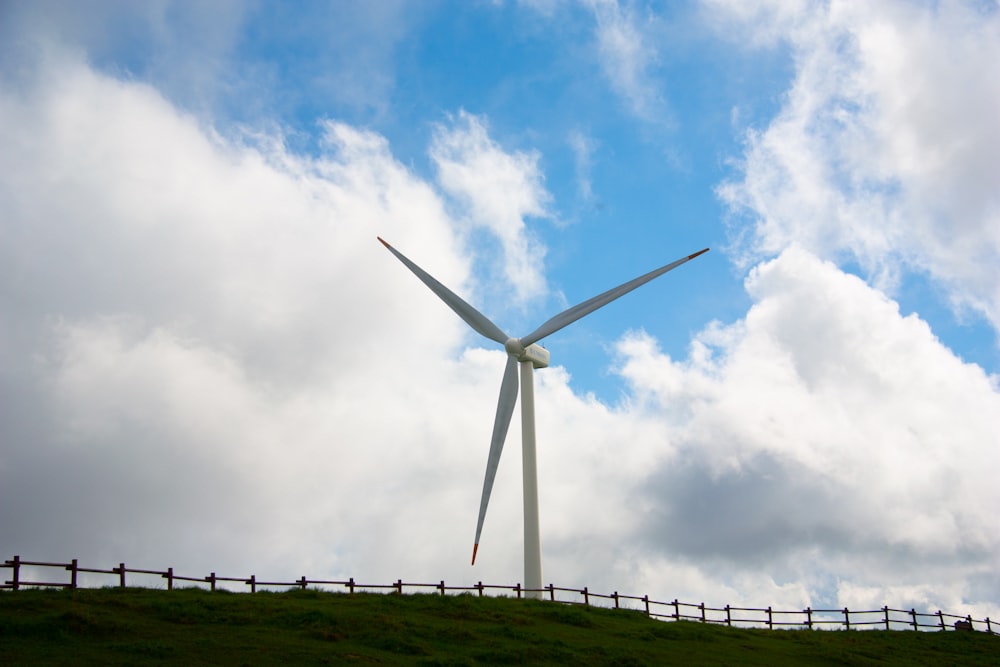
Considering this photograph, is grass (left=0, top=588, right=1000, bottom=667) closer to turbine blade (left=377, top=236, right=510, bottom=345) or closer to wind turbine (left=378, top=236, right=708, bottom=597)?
wind turbine (left=378, top=236, right=708, bottom=597)

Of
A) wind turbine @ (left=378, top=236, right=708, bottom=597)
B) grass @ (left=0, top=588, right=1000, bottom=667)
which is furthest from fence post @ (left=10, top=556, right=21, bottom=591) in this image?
wind turbine @ (left=378, top=236, right=708, bottom=597)

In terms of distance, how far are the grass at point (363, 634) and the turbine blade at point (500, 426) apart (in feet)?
25.1

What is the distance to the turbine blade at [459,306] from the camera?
62.3 m

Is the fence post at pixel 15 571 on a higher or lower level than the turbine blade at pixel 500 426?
lower

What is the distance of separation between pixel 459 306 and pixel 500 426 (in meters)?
8.93

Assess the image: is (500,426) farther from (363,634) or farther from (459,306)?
(363,634)

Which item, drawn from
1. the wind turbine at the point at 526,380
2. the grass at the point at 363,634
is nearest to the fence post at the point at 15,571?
the grass at the point at 363,634

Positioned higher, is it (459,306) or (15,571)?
(459,306)

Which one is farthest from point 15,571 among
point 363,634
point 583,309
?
point 583,309

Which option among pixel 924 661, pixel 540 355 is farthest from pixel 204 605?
pixel 924 661

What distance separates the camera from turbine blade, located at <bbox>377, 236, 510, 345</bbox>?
204ft

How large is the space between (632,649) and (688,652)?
3901 mm

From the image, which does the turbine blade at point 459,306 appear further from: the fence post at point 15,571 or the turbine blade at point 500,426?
the fence post at point 15,571

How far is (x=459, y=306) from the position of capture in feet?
206
